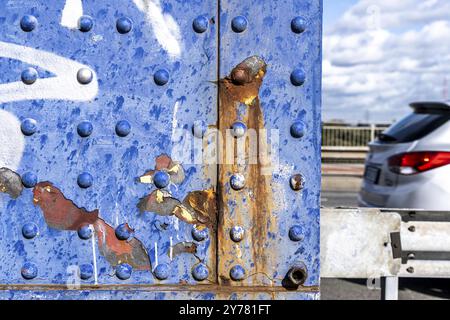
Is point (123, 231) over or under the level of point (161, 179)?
under

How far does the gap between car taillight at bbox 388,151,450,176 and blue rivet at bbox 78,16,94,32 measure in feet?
13.8

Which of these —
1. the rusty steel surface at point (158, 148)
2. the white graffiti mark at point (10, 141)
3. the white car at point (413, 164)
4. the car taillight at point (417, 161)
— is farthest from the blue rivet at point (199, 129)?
the car taillight at point (417, 161)

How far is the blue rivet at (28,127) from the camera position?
1.66m

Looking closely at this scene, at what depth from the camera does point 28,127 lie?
166 centimetres

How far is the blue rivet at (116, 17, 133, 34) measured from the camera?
1665 millimetres

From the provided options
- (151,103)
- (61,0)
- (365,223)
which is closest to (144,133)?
(151,103)

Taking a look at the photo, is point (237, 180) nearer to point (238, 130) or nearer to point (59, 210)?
point (238, 130)

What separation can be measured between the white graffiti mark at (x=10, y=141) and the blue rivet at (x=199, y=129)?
439 millimetres

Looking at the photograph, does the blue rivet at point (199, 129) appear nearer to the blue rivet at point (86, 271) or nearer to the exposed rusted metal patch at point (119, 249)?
the exposed rusted metal patch at point (119, 249)

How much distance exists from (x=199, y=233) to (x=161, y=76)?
42 centimetres

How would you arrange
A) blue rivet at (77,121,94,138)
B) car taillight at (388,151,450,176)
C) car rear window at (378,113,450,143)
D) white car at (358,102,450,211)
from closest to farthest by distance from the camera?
blue rivet at (77,121,94,138) → white car at (358,102,450,211) → car taillight at (388,151,450,176) → car rear window at (378,113,450,143)

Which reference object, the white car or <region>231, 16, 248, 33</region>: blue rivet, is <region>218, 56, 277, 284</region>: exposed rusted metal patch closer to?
<region>231, 16, 248, 33</region>: blue rivet

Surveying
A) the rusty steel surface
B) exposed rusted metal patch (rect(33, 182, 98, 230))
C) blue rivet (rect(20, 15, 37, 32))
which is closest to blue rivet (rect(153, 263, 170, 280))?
the rusty steel surface

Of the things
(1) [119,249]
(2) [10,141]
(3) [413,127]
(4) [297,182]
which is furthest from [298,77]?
(3) [413,127]
